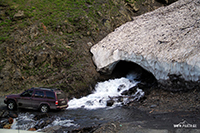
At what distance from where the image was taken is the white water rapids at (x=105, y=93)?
14.4 metres

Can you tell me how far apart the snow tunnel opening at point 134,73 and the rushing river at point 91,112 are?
961 mm

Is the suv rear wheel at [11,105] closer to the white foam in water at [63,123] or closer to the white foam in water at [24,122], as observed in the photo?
the white foam in water at [24,122]

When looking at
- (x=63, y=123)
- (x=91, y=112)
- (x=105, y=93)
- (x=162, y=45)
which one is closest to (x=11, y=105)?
(x=63, y=123)

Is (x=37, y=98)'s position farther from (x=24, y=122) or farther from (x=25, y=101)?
(x=24, y=122)

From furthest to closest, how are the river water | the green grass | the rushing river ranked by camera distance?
the green grass, the rushing river, the river water

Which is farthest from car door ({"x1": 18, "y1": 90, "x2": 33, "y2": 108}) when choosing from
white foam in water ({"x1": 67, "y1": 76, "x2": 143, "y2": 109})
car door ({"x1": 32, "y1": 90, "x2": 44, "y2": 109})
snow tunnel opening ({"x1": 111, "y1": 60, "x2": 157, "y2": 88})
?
snow tunnel opening ({"x1": 111, "y1": 60, "x2": 157, "y2": 88})

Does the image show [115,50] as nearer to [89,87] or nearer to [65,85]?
[89,87]

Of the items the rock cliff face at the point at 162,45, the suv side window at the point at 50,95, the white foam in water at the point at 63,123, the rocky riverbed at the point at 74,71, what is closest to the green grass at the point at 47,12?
the rocky riverbed at the point at 74,71

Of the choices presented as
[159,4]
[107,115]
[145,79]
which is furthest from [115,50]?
[159,4]

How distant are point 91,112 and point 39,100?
13.0 feet

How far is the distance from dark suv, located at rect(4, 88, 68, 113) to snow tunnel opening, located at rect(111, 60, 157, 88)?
894 centimetres

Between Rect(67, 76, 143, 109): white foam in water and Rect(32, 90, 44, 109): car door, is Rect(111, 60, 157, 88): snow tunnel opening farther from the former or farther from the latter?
Rect(32, 90, 44, 109): car door

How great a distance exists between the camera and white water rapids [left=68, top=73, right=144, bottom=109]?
14.4m

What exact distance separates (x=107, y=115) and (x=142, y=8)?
2091cm
